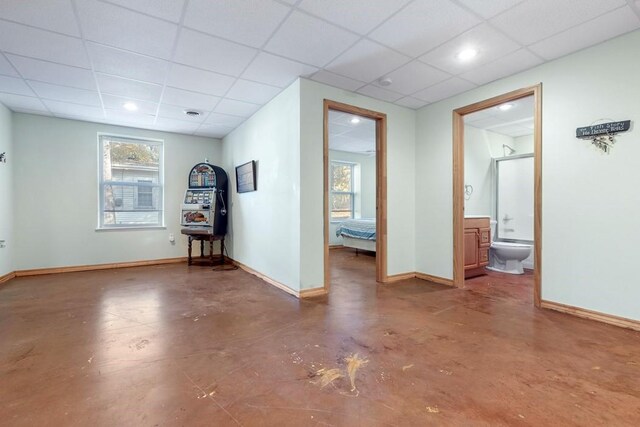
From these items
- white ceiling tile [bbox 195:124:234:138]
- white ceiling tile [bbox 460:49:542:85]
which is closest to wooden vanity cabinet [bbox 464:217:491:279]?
white ceiling tile [bbox 460:49:542:85]

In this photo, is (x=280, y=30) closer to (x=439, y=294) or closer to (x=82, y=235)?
(x=439, y=294)

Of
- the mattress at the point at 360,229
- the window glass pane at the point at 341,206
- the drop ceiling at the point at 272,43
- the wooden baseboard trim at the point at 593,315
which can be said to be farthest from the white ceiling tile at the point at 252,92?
the window glass pane at the point at 341,206

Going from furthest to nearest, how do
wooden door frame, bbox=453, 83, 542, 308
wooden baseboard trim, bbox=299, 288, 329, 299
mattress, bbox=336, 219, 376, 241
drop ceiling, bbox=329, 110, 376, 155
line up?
mattress, bbox=336, 219, 376, 241, drop ceiling, bbox=329, 110, 376, 155, wooden baseboard trim, bbox=299, 288, 329, 299, wooden door frame, bbox=453, 83, 542, 308

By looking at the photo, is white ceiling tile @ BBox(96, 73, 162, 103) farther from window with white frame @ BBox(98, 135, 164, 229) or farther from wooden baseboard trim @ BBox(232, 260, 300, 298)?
wooden baseboard trim @ BBox(232, 260, 300, 298)

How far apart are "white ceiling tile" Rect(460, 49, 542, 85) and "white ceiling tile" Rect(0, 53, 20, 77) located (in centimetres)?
468

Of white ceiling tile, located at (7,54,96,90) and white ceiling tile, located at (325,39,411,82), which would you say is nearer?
white ceiling tile, located at (325,39,411,82)

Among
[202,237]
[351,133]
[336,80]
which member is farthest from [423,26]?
[202,237]

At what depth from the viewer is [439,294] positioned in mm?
3459

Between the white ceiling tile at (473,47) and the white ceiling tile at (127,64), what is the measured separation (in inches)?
107

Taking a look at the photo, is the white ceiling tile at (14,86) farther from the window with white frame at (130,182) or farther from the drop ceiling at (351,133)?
the drop ceiling at (351,133)

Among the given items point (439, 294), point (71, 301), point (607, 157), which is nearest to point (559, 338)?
point (439, 294)

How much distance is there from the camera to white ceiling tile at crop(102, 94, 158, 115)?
3.85 meters

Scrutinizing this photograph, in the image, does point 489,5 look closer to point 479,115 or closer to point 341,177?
point 479,115

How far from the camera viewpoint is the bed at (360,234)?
602 centimetres
